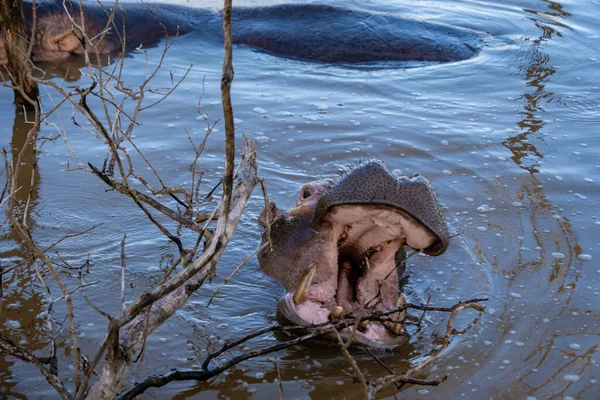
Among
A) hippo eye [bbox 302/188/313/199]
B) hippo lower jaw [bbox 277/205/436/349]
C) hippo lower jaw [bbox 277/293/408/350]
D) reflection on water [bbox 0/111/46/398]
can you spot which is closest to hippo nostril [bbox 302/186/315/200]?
hippo eye [bbox 302/188/313/199]

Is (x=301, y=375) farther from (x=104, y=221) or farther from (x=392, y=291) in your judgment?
(x=104, y=221)

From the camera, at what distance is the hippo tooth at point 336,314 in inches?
111

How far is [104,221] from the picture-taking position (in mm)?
4473

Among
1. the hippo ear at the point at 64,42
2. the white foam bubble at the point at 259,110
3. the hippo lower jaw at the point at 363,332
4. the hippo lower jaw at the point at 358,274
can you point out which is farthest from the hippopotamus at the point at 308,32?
the hippo lower jaw at the point at 363,332

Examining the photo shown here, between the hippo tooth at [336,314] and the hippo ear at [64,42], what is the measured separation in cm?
513

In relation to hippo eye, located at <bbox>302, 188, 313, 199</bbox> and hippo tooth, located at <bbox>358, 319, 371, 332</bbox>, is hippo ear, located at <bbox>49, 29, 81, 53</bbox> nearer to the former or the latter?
hippo eye, located at <bbox>302, 188, 313, 199</bbox>

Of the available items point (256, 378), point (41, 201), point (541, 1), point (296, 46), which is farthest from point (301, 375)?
point (541, 1)

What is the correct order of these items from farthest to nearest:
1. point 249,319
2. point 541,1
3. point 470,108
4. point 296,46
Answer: point 541,1
point 296,46
point 470,108
point 249,319

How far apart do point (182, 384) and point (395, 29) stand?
18.3ft

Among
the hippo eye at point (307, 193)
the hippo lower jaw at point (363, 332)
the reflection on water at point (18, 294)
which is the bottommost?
the reflection on water at point (18, 294)

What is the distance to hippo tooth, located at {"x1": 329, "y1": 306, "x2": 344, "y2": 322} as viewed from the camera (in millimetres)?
2811

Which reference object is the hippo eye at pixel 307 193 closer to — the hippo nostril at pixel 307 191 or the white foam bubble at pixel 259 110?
the hippo nostril at pixel 307 191

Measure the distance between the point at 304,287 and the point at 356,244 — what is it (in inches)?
17.0

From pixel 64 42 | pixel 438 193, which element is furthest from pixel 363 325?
pixel 64 42
